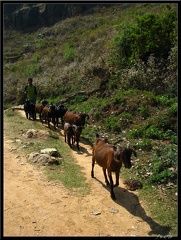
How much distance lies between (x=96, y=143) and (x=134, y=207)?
90.2 inches

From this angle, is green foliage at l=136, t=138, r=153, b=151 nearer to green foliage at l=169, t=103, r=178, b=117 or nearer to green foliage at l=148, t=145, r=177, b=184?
green foliage at l=148, t=145, r=177, b=184

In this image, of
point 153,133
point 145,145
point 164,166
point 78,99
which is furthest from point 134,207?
point 78,99

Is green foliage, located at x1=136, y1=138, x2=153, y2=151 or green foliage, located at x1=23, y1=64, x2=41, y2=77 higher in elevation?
green foliage, located at x1=23, y1=64, x2=41, y2=77

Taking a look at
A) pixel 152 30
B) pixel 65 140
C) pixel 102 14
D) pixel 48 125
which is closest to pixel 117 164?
pixel 65 140

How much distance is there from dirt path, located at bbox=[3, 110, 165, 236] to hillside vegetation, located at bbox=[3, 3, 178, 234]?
2.25 ft

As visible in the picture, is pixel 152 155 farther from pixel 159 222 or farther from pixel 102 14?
pixel 102 14

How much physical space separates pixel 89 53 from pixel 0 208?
19696 mm

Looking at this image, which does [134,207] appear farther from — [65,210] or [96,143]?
[96,143]

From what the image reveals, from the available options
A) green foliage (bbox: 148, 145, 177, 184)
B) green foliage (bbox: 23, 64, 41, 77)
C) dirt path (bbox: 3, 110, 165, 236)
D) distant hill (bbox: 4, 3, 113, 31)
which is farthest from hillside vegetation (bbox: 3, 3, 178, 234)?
distant hill (bbox: 4, 3, 113, 31)

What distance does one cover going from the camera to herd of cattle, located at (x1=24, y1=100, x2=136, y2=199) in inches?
278

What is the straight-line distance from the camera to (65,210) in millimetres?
7031

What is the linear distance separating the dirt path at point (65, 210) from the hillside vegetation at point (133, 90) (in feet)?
2.25

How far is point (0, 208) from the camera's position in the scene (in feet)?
22.7

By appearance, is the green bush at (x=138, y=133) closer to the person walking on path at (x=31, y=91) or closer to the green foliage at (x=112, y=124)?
the green foliage at (x=112, y=124)
